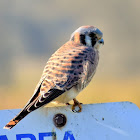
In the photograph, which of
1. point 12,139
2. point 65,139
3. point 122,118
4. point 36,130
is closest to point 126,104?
point 122,118

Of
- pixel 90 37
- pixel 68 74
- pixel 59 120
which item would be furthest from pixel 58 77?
pixel 90 37

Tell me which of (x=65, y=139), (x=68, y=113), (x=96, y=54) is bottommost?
(x=65, y=139)

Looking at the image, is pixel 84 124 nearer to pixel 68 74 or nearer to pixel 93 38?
pixel 68 74

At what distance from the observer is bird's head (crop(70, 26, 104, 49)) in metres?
2.72

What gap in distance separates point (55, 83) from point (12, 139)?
44 centimetres

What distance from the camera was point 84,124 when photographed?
194 centimetres

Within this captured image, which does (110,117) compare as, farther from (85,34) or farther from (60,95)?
(85,34)

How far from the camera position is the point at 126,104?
196 cm

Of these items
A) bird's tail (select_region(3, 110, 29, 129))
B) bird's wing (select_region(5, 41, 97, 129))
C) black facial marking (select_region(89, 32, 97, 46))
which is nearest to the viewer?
bird's tail (select_region(3, 110, 29, 129))

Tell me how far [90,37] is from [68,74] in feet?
1.93

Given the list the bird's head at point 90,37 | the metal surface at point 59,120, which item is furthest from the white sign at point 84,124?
the bird's head at point 90,37

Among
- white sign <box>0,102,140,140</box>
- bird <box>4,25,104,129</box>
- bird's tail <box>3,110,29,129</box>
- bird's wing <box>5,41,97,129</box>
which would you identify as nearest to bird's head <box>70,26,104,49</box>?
bird <box>4,25,104,129</box>

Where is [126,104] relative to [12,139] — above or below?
above

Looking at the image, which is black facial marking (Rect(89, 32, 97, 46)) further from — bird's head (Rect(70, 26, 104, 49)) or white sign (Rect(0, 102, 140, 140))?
white sign (Rect(0, 102, 140, 140))
